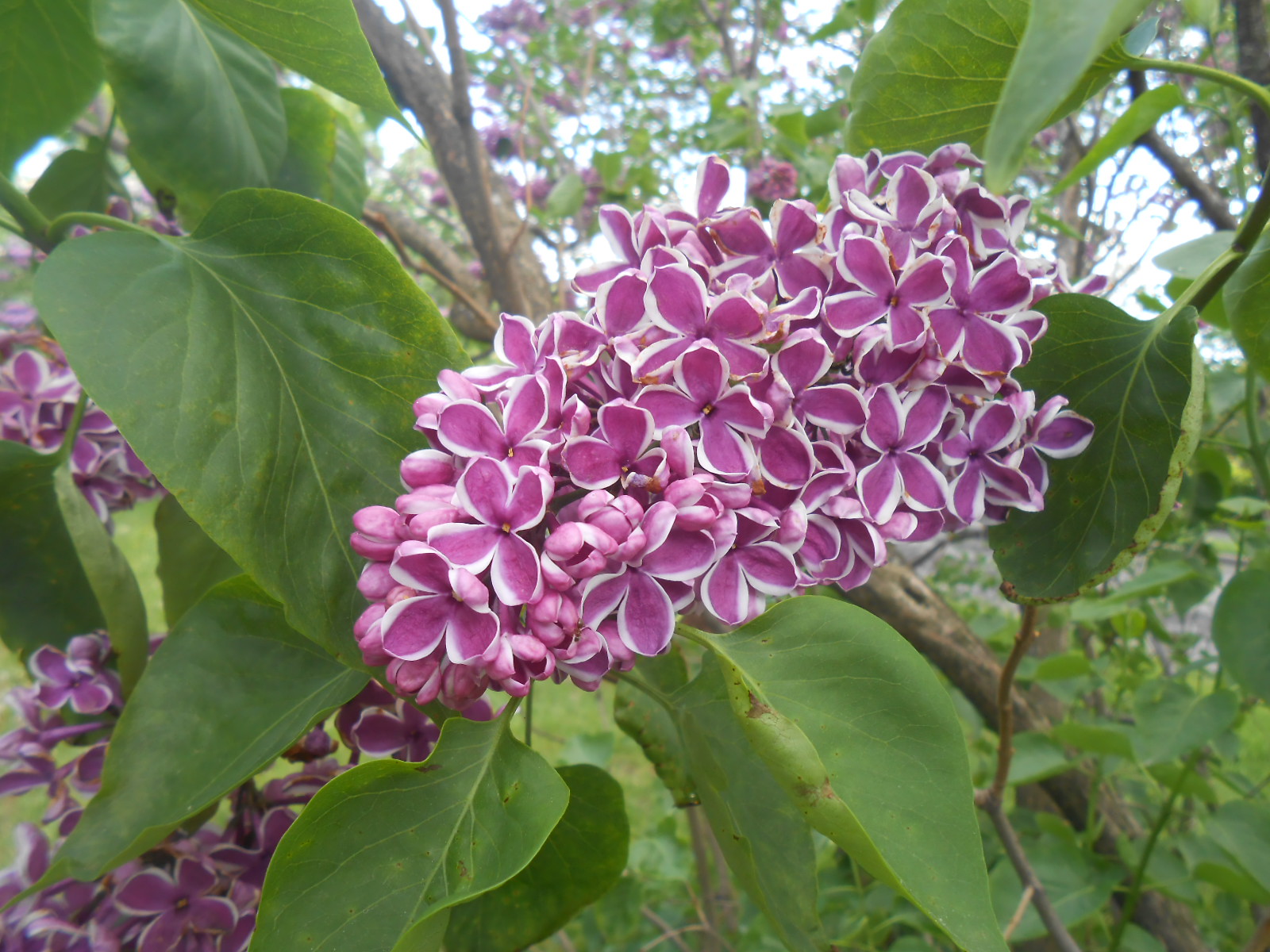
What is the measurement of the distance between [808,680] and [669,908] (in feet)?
5.38

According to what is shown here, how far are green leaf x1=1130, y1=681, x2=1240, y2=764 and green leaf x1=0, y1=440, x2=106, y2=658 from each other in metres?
1.27

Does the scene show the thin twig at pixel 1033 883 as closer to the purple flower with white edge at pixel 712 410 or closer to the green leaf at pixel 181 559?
the purple flower with white edge at pixel 712 410

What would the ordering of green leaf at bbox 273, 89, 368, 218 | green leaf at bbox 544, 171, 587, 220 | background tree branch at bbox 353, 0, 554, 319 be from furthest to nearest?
green leaf at bbox 544, 171, 587, 220, background tree branch at bbox 353, 0, 554, 319, green leaf at bbox 273, 89, 368, 218

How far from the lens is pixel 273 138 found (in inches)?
32.0

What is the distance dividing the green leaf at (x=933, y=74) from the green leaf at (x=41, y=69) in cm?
77

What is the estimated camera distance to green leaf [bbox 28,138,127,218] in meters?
0.94

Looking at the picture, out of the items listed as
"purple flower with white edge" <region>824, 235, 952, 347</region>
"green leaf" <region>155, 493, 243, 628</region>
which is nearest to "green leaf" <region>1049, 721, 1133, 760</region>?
"purple flower with white edge" <region>824, 235, 952, 347</region>

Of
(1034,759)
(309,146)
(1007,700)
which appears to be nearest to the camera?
(1007,700)

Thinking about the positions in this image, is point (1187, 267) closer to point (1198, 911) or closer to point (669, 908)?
point (669, 908)

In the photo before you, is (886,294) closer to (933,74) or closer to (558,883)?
(933,74)

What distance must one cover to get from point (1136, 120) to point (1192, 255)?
0.15 m

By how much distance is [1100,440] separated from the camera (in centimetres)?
60

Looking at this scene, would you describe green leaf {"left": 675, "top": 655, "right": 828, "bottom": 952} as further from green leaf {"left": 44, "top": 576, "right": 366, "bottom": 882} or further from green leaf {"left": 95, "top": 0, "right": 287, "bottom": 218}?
green leaf {"left": 95, "top": 0, "right": 287, "bottom": 218}

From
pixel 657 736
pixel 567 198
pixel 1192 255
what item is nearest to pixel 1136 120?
pixel 1192 255
